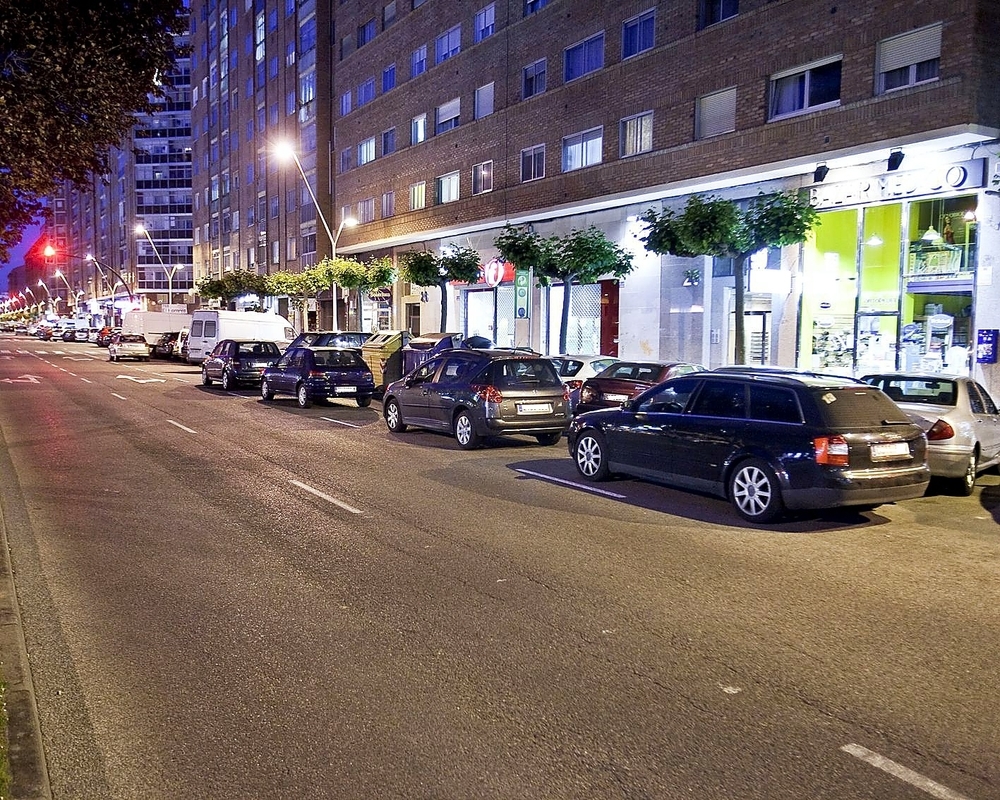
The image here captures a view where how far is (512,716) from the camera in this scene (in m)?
4.40

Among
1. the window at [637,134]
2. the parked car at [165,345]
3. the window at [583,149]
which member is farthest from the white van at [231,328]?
the window at [637,134]

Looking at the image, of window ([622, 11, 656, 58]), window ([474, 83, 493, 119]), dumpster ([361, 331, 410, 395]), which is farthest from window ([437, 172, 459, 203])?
window ([622, 11, 656, 58])

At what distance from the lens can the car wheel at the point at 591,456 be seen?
11.1 meters

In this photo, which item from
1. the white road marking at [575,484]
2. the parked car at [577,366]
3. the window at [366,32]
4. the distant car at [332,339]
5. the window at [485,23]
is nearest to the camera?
the white road marking at [575,484]

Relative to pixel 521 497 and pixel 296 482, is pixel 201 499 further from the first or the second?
pixel 521 497

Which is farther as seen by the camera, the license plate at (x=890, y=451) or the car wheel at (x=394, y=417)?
the car wheel at (x=394, y=417)

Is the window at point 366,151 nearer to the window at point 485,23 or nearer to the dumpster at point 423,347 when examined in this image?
the window at point 485,23

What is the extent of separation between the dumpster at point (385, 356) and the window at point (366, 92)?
56.7ft

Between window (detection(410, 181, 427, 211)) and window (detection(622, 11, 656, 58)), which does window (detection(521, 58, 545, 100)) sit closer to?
window (detection(622, 11, 656, 58))

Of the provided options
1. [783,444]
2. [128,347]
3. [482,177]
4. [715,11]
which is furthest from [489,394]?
[128,347]

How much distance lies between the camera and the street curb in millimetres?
3555

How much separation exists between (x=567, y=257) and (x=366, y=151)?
821 inches

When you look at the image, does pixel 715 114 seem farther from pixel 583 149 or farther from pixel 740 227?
pixel 583 149

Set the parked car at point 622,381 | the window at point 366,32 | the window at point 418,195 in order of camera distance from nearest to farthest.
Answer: the parked car at point 622,381, the window at point 418,195, the window at point 366,32
